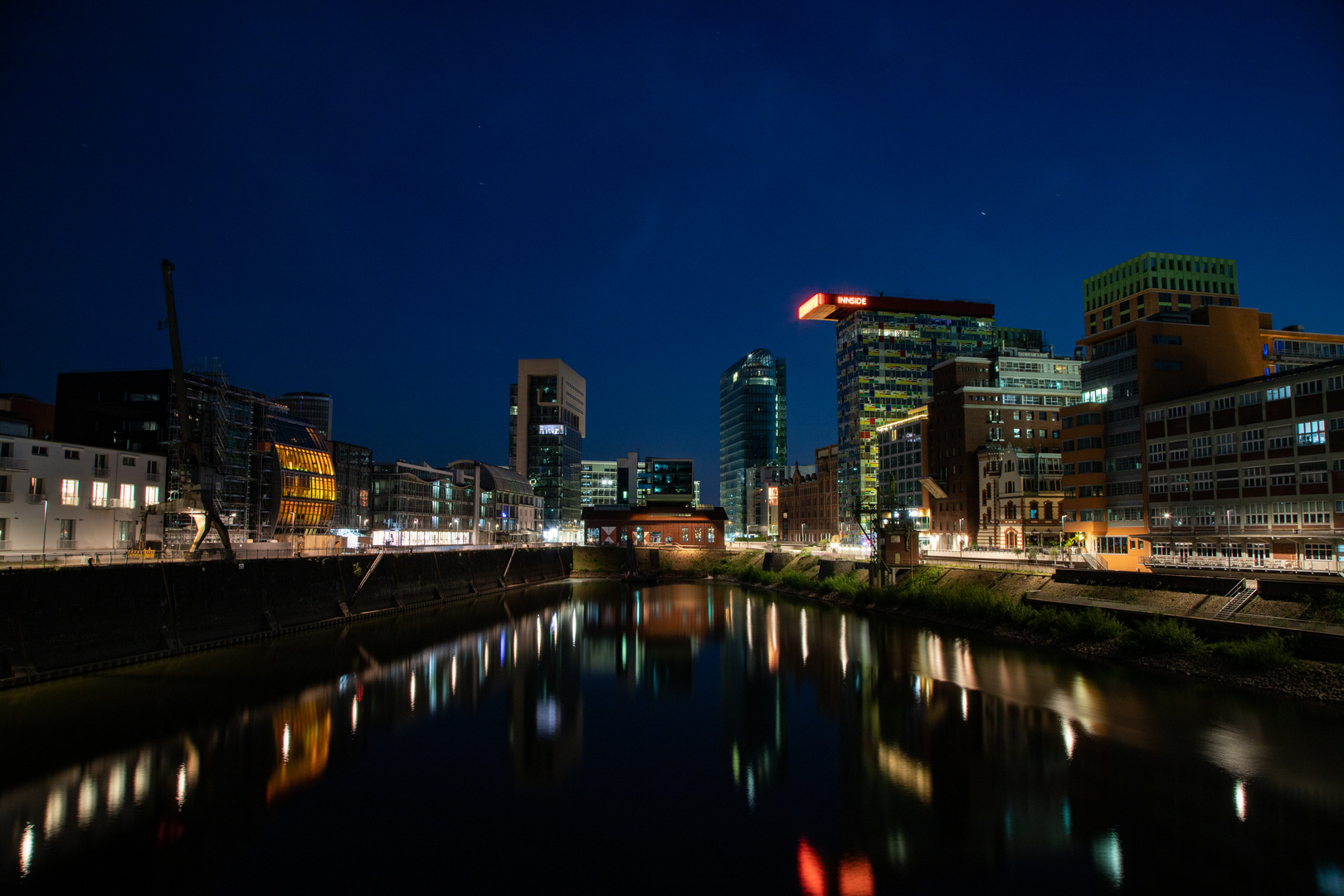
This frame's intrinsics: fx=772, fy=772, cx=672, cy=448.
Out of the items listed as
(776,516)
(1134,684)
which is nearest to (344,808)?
(1134,684)

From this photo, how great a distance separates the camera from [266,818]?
73.2 feet

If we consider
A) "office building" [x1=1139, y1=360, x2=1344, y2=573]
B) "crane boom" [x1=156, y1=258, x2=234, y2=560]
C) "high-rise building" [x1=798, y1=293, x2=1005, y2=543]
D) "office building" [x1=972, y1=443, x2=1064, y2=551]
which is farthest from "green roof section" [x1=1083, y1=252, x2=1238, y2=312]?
"crane boom" [x1=156, y1=258, x2=234, y2=560]

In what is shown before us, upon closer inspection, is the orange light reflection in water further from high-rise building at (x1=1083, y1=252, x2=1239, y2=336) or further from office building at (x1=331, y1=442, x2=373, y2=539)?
high-rise building at (x1=1083, y1=252, x2=1239, y2=336)

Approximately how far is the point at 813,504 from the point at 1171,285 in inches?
3200

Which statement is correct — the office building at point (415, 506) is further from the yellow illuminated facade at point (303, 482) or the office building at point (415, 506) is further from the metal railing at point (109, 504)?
the metal railing at point (109, 504)

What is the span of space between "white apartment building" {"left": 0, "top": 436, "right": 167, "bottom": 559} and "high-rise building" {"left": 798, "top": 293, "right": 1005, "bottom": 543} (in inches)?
4865

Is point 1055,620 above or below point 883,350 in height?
below

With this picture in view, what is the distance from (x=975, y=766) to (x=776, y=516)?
16718cm

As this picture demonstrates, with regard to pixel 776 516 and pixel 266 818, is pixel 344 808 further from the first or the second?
pixel 776 516

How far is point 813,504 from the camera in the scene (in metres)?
170

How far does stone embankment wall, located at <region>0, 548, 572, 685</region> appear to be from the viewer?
34156mm

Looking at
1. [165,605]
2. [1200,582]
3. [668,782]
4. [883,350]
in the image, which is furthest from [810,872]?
[883,350]

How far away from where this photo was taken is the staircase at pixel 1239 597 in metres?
38.8

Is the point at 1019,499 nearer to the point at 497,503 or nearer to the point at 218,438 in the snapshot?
the point at 218,438
